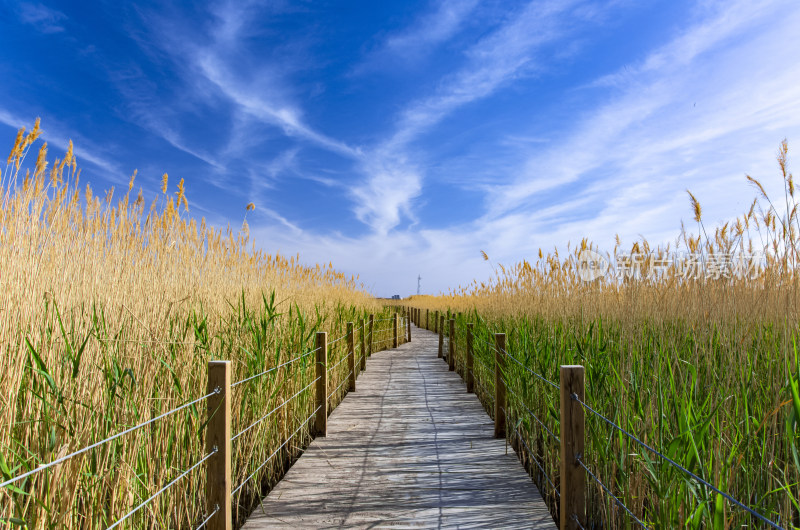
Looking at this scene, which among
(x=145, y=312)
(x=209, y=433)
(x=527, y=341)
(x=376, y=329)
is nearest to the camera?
(x=209, y=433)

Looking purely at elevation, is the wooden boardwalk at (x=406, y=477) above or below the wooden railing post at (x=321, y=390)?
below

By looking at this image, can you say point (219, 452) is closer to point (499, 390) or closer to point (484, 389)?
point (499, 390)

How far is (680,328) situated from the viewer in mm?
3369

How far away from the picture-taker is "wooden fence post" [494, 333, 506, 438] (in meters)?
3.97

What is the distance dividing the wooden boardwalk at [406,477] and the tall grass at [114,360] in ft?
1.09

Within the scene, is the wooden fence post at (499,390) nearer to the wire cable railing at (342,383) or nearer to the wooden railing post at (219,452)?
the wire cable railing at (342,383)

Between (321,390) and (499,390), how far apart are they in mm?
1610

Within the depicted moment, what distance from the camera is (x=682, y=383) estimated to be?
7.37 ft

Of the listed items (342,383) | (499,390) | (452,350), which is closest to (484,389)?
(499,390)

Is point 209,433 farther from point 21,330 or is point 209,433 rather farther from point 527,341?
point 527,341

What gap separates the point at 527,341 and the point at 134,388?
281 cm

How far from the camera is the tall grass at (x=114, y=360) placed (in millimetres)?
1803

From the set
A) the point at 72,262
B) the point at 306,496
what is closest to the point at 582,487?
the point at 306,496

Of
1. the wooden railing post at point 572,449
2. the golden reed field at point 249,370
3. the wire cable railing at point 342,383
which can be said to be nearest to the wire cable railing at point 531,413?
the golden reed field at point 249,370
